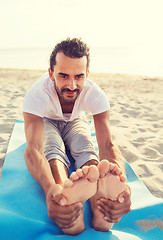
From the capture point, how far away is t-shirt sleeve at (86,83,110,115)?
68.1 inches

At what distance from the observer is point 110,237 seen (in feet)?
3.84

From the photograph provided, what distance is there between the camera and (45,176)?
128cm

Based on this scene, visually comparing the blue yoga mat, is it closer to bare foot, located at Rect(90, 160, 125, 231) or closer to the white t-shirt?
bare foot, located at Rect(90, 160, 125, 231)

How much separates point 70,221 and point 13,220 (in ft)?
1.05

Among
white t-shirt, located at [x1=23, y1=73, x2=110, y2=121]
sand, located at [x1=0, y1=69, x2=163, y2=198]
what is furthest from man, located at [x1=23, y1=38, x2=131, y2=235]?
sand, located at [x1=0, y1=69, x2=163, y2=198]

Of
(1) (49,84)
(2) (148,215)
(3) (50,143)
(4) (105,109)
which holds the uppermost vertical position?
(1) (49,84)

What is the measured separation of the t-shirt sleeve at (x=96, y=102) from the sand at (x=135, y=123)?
612 mm

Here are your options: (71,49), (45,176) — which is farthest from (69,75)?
(45,176)

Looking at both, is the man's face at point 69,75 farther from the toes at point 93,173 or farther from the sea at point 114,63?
the sea at point 114,63

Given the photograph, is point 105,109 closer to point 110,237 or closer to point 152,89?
point 110,237

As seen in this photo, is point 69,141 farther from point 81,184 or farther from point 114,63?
point 114,63

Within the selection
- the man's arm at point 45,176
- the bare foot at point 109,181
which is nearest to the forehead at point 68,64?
the man's arm at point 45,176

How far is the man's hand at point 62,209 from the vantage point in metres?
1.08

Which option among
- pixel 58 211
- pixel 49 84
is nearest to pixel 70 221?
pixel 58 211
